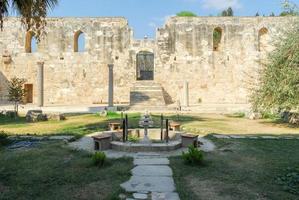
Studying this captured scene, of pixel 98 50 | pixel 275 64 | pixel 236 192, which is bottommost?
pixel 236 192

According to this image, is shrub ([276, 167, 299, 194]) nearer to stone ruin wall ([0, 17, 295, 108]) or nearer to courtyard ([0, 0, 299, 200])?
courtyard ([0, 0, 299, 200])

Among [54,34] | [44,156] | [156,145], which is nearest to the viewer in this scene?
[44,156]

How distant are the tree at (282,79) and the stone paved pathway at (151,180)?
8411mm

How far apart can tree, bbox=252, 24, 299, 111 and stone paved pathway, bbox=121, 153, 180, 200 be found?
27.6 ft

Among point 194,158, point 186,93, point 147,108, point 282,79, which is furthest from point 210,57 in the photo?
point 194,158

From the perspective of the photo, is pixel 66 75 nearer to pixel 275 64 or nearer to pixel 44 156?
pixel 275 64

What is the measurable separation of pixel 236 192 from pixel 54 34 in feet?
78.4

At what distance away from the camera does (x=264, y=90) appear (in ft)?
A: 51.7

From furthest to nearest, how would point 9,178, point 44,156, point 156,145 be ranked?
point 156,145
point 44,156
point 9,178

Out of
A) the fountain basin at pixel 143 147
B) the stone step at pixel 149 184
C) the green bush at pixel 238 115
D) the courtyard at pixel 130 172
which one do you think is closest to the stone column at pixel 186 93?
the green bush at pixel 238 115

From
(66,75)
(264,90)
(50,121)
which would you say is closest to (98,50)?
(66,75)

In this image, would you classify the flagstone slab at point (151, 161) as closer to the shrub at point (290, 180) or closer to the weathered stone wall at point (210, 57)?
the shrub at point (290, 180)

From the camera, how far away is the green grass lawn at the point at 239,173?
5719mm

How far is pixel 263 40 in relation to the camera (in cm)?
2831
